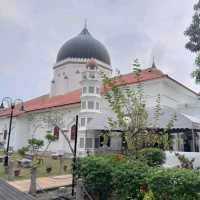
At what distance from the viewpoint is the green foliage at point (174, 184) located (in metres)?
6.17

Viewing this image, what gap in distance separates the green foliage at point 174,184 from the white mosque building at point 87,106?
16.8ft

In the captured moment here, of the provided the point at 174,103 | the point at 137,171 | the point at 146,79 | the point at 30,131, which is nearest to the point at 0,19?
the point at 137,171

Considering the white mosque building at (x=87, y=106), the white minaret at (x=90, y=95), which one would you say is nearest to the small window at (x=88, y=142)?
the white mosque building at (x=87, y=106)

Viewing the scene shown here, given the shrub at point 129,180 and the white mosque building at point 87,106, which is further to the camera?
the white mosque building at point 87,106

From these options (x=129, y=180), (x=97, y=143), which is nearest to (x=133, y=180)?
(x=129, y=180)

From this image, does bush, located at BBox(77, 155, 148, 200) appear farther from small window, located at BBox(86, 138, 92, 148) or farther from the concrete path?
small window, located at BBox(86, 138, 92, 148)

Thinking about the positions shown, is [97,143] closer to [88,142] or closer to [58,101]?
[88,142]

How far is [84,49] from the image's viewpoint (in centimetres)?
4391

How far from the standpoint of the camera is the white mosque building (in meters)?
22.2

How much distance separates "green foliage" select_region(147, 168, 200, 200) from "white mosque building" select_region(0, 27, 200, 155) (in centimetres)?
511

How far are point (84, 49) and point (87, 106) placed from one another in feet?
55.7

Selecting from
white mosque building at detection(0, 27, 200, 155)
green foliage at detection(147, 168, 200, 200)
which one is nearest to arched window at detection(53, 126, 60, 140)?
white mosque building at detection(0, 27, 200, 155)

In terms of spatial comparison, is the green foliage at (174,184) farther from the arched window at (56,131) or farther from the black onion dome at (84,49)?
the black onion dome at (84,49)

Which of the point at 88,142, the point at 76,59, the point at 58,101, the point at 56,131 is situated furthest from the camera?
the point at 76,59
